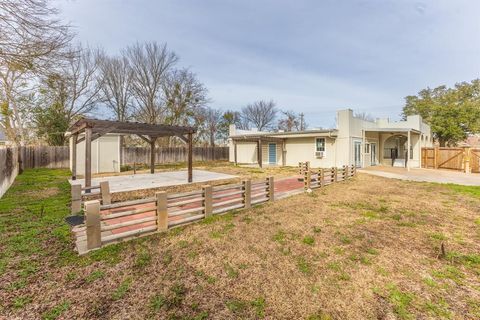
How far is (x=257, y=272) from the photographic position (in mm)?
3096

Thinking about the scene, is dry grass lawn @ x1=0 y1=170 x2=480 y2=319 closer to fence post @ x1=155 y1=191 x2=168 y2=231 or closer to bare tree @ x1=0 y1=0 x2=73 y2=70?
fence post @ x1=155 y1=191 x2=168 y2=231

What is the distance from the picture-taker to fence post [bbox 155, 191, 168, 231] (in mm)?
4414

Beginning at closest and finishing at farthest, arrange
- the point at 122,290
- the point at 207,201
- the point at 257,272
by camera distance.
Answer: the point at 122,290, the point at 257,272, the point at 207,201

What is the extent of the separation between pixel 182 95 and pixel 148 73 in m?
4.18

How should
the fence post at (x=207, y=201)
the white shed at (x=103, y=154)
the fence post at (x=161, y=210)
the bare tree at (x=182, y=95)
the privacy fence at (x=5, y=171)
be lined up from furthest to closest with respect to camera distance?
1. the bare tree at (x=182, y=95)
2. the white shed at (x=103, y=154)
3. the privacy fence at (x=5, y=171)
4. the fence post at (x=207, y=201)
5. the fence post at (x=161, y=210)

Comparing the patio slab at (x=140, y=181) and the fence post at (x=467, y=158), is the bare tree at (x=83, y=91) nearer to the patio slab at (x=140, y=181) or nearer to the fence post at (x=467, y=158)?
the patio slab at (x=140, y=181)

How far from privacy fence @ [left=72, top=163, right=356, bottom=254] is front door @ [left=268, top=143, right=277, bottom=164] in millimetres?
12332

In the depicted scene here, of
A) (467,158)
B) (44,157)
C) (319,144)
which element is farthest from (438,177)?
(44,157)

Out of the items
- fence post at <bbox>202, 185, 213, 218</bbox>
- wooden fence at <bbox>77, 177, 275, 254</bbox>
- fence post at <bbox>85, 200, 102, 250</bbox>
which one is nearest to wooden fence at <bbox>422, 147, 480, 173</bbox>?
wooden fence at <bbox>77, 177, 275, 254</bbox>

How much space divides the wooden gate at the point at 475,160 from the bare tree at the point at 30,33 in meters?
21.7

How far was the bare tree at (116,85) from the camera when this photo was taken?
2334 centimetres

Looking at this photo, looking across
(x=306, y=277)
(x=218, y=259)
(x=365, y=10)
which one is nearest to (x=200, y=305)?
(x=218, y=259)

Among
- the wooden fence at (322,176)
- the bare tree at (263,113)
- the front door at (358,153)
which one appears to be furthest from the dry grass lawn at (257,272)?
the bare tree at (263,113)

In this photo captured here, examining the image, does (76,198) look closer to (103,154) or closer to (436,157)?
(103,154)
